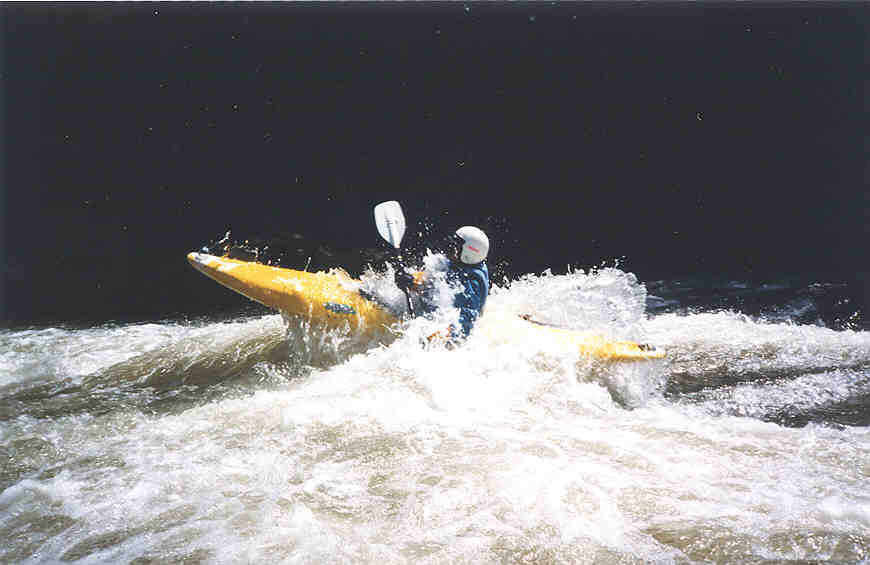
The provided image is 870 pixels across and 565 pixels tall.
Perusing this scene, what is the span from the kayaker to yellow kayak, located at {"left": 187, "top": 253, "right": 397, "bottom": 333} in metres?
0.31

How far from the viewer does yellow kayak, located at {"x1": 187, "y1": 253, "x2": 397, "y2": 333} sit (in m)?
4.68

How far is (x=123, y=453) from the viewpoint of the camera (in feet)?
11.0

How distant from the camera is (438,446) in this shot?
3410mm

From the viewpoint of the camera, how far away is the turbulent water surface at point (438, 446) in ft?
8.57

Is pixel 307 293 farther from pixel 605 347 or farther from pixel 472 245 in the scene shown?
pixel 605 347

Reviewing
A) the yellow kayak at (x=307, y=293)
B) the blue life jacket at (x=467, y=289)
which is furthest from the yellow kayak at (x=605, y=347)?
the yellow kayak at (x=307, y=293)

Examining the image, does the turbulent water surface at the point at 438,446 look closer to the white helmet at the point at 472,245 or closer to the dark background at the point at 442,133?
the white helmet at the point at 472,245

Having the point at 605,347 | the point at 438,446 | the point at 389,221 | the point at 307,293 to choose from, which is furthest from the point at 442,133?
the point at 438,446

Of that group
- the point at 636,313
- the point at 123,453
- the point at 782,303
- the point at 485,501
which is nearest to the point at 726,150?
the point at 782,303

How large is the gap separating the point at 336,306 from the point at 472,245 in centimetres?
108

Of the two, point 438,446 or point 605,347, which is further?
point 605,347

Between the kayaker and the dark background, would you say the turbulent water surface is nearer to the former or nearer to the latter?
the kayaker

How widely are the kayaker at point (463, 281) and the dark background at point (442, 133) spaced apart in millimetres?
3506

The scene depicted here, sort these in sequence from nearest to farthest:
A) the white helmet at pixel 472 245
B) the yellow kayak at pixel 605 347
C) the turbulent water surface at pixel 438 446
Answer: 1. the turbulent water surface at pixel 438 446
2. the white helmet at pixel 472 245
3. the yellow kayak at pixel 605 347
